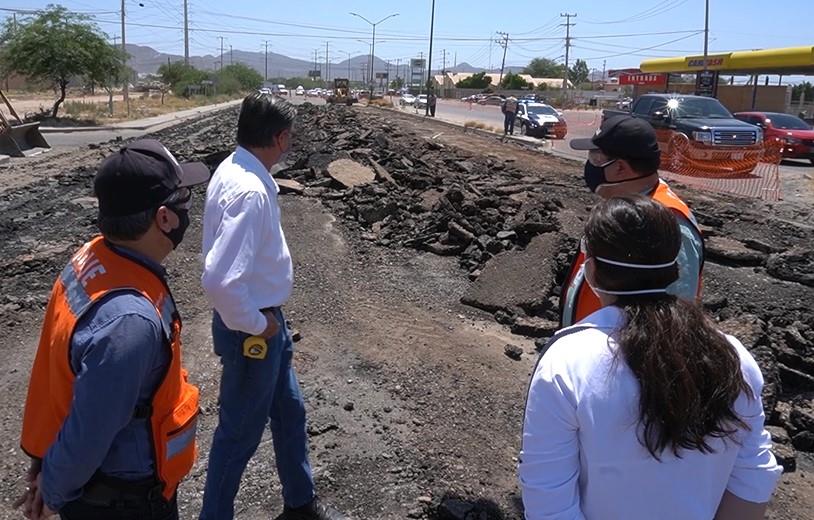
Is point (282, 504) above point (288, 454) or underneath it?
underneath

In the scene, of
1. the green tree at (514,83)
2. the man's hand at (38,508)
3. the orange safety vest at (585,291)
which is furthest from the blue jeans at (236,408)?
the green tree at (514,83)

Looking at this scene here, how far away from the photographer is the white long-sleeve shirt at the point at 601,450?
1.63 m

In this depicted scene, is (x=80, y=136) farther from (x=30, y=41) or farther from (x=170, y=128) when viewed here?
(x=30, y=41)

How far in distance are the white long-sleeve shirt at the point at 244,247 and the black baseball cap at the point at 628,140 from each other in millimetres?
1460

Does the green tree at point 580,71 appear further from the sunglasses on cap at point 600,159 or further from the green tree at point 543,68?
the sunglasses on cap at point 600,159

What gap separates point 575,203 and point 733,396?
35.5ft

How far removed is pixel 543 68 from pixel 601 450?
170 metres

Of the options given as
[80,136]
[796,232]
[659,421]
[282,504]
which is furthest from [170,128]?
[659,421]

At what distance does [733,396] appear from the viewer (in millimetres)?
1652

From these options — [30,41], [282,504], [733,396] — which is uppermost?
[30,41]

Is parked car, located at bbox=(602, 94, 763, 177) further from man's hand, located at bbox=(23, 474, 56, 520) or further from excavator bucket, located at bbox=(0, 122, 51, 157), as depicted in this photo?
man's hand, located at bbox=(23, 474, 56, 520)

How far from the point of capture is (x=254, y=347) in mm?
2943

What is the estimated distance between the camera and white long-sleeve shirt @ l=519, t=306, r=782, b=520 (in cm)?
163

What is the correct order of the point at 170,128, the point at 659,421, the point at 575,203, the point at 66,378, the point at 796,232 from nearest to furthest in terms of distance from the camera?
the point at 659,421, the point at 66,378, the point at 796,232, the point at 575,203, the point at 170,128
